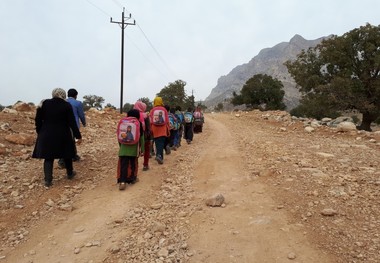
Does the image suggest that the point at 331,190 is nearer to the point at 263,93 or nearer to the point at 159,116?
the point at 159,116

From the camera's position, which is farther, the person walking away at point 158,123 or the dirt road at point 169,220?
the person walking away at point 158,123

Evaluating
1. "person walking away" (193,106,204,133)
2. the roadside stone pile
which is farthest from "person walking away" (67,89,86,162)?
"person walking away" (193,106,204,133)

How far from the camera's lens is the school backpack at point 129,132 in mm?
5988

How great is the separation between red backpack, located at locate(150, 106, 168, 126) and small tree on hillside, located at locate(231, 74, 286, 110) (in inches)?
1805

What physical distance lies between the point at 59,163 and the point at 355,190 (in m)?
5.98

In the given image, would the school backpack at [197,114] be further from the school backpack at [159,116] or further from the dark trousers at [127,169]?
the dark trousers at [127,169]

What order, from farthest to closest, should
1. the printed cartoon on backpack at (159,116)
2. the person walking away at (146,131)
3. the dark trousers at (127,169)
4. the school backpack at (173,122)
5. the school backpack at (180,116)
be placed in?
the school backpack at (180,116) < the school backpack at (173,122) < the printed cartoon on backpack at (159,116) < the person walking away at (146,131) < the dark trousers at (127,169)

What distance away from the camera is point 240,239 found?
376 centimetres

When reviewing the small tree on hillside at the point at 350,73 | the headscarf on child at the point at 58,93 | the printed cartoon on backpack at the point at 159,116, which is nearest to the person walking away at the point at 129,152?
the headscarf on child at the point at 58,93

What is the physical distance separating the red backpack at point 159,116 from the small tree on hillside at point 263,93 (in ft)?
150

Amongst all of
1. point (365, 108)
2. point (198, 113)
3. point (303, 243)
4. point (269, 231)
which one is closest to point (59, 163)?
point (269, 231)

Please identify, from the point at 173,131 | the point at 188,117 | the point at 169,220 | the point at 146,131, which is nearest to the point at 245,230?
the point at 169,220

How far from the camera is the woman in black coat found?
586 cm

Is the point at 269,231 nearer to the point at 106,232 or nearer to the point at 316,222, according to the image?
the point at 316,222
